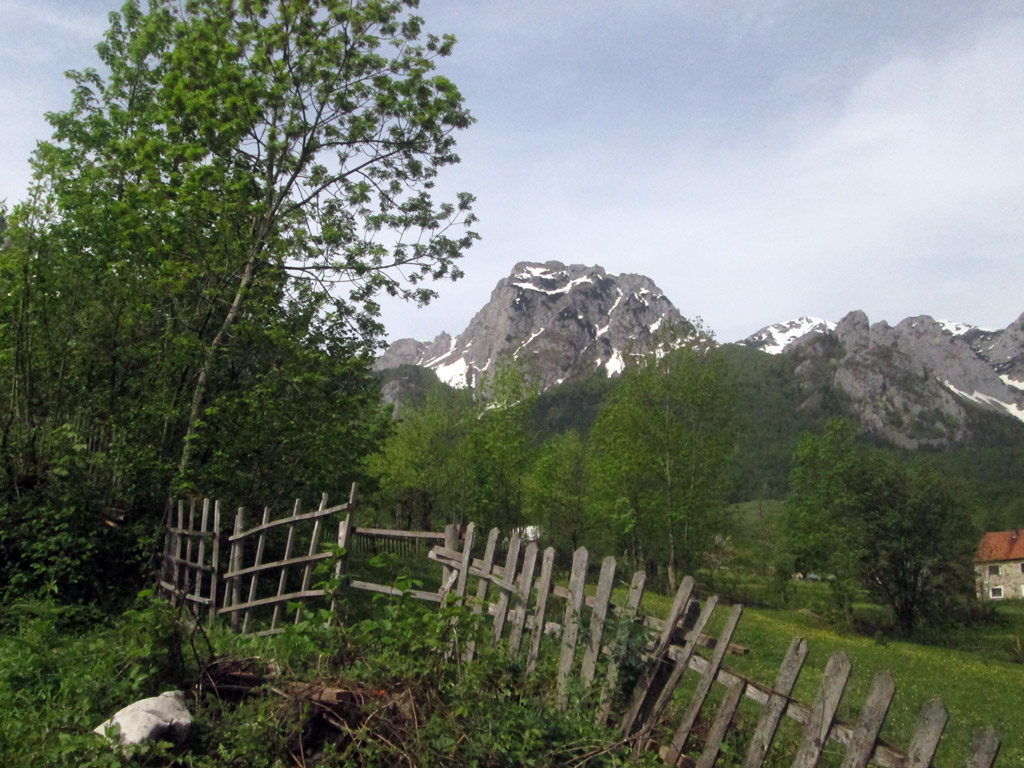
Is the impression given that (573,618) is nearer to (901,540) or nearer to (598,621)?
(598,621)

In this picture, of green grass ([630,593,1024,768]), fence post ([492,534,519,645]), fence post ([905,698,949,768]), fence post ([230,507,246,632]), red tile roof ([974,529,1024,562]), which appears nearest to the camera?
fence post ([905,698,949,768])

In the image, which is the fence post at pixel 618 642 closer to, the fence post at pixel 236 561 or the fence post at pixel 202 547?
the fence post at pixel 236 561

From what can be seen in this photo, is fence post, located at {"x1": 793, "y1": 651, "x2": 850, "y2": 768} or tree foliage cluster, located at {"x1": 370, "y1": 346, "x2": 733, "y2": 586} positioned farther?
tree foliage cluster, located at {"x1": 370, "y1": 346, "x2": 733, "y2": 586}

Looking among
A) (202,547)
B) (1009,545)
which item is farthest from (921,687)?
(1009,545)

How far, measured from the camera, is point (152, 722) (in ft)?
14.6

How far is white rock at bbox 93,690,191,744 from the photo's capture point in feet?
14.4

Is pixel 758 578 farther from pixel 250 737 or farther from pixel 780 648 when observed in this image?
pixel 250 737

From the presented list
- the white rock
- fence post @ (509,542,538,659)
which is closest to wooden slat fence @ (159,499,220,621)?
fence post @ (509,542,538,659)

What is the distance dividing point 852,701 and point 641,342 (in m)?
28.1

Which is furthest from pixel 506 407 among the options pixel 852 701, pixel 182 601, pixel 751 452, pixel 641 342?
pixel 751 452

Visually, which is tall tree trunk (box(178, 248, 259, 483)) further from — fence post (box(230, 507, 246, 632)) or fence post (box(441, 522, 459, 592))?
fence post (box(441, 522, 459, 592))

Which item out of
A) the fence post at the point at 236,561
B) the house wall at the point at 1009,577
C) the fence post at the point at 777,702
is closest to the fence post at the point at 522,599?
the fence post at the point at 777,702

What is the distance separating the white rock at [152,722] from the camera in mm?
4383

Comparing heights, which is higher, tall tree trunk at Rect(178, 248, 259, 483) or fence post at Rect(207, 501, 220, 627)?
tall tree trunk at Rect(178, 248, 259, 483)
